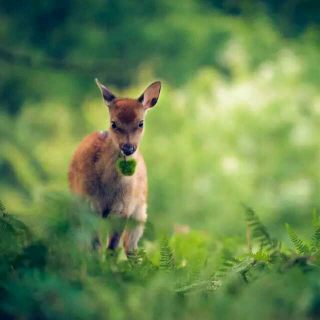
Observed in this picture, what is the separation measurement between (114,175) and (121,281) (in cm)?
149

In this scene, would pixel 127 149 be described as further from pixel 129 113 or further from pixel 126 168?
pixel 126 168

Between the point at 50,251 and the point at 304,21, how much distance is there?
70.4 feet

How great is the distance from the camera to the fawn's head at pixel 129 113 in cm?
341

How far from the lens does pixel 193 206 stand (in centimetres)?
1430

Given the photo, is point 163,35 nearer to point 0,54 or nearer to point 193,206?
point 193,206

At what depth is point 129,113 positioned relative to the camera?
357 centimetres

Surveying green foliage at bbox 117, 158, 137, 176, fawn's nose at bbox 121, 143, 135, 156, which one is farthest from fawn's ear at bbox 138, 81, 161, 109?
green foliage at bbox 117, 158, 137, 176

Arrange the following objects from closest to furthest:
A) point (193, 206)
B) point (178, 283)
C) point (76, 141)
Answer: point (178, 283) < point (193, 206) < point (76, 141)

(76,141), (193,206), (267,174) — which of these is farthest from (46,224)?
(76,141)

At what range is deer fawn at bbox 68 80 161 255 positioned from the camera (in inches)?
124

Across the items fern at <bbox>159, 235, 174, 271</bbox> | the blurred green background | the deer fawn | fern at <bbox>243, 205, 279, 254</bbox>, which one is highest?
the blurred green background

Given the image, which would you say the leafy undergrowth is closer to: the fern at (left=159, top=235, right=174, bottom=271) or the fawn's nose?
the fern at (left=159, top=235, right=174, bottom=271)

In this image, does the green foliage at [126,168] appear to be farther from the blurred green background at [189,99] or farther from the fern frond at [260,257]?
the blurred green background at [189,99]

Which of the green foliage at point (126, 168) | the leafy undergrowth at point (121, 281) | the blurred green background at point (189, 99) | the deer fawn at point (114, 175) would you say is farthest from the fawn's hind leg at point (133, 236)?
the blurred green background at point (189, 99)
